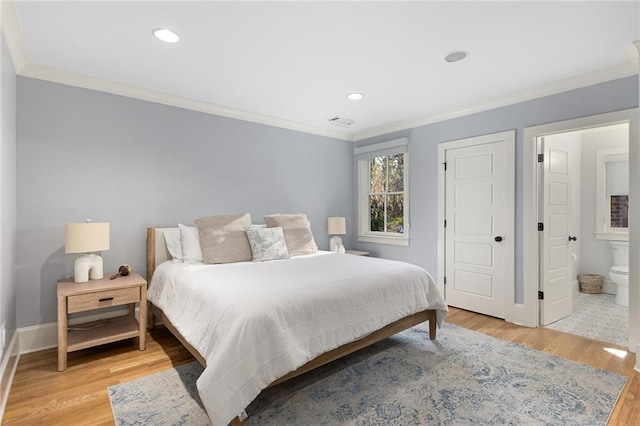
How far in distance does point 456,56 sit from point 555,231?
2.25m

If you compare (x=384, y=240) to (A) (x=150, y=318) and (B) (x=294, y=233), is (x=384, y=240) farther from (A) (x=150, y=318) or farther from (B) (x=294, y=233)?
(A) (x=150, y=318)

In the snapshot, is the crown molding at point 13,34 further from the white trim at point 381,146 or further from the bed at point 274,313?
the white trim at point 381,146

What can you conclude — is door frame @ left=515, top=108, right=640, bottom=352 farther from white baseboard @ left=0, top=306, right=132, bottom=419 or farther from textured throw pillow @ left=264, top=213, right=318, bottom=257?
white baseboard @ left=0, top=306, right=132, bottom=419

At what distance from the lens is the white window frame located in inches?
177

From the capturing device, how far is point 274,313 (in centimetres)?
187

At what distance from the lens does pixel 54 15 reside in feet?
6.72

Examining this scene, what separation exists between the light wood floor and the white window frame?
1613 millimetres

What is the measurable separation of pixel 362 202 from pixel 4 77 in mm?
4198

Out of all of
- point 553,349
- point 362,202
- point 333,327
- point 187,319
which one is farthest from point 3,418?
point 362,202

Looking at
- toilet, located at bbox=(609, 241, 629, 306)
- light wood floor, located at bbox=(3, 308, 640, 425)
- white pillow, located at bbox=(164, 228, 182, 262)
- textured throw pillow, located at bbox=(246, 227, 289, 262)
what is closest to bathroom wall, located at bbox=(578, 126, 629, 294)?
toilet, located at bbox=(609, 241, 629, 306)

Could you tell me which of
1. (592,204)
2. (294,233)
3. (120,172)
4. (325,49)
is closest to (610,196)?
(592,204)

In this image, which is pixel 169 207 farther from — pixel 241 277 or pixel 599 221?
pixel 599 221

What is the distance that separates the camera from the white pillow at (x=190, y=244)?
317cm

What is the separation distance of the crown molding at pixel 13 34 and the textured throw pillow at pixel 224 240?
73.2 inches
